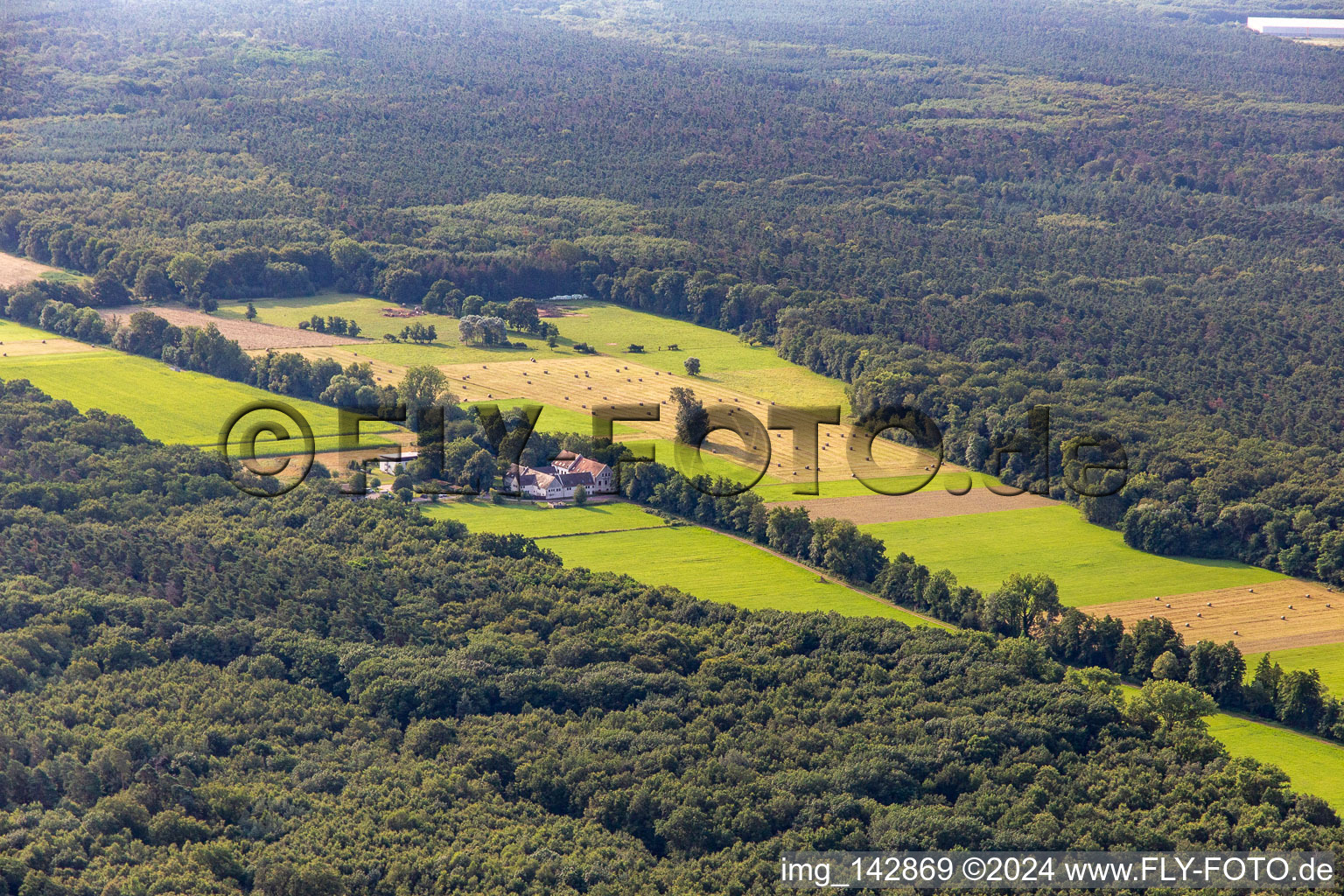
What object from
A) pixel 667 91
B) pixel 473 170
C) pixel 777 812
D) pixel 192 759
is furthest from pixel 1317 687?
pixel 667 91

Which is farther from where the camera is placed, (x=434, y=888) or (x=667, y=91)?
(x=667, y=91)

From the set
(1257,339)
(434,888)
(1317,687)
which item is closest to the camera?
(434,888)

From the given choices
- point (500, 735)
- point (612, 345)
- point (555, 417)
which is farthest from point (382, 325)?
point (500, 735)

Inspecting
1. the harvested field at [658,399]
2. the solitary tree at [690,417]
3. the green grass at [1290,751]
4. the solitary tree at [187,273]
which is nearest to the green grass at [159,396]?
the harvested field at [658,399]

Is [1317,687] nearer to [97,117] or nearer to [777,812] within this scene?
[777,812]

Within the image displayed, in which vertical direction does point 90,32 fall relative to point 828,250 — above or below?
above

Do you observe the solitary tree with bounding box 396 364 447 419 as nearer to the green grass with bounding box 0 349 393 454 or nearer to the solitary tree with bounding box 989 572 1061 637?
the green grass with bounding box 0 349 393 454

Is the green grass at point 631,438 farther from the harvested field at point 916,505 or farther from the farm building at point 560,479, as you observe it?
the harvested field at point 916,505
